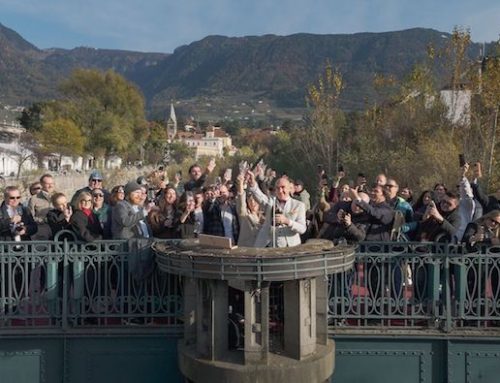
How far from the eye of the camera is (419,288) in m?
6.54

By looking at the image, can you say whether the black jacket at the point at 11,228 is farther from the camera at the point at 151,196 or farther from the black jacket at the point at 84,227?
the camera at the point at 151,196

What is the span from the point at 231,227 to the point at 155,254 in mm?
1301

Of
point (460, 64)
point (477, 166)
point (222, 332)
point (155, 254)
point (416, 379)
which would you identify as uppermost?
point (460, 64)

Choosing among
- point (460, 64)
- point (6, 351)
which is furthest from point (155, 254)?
point (460, 64)

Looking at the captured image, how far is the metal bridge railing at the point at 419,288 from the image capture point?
20.8 feet

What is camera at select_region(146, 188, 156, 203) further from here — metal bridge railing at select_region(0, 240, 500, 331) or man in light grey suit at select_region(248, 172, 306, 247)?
man in light grey suit at select_region(248, 172, 306, 247)

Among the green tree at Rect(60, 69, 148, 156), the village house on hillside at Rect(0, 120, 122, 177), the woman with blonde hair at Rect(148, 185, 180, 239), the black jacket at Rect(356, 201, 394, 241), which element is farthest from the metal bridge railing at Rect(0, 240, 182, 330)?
the village house on hillside at Rect(0, 120, 122, 177)

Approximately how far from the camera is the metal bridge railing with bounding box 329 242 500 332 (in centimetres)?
634

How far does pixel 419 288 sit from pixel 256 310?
207cm

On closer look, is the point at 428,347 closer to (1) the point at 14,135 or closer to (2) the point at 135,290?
(2) the point at 135,290

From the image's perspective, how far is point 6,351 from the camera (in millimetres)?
6465

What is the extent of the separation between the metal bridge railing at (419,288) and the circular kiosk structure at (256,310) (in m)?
0.61

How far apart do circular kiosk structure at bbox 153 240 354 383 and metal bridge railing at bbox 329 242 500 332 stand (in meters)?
0.61

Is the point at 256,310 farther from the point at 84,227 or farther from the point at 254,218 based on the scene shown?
the point at 84,227
